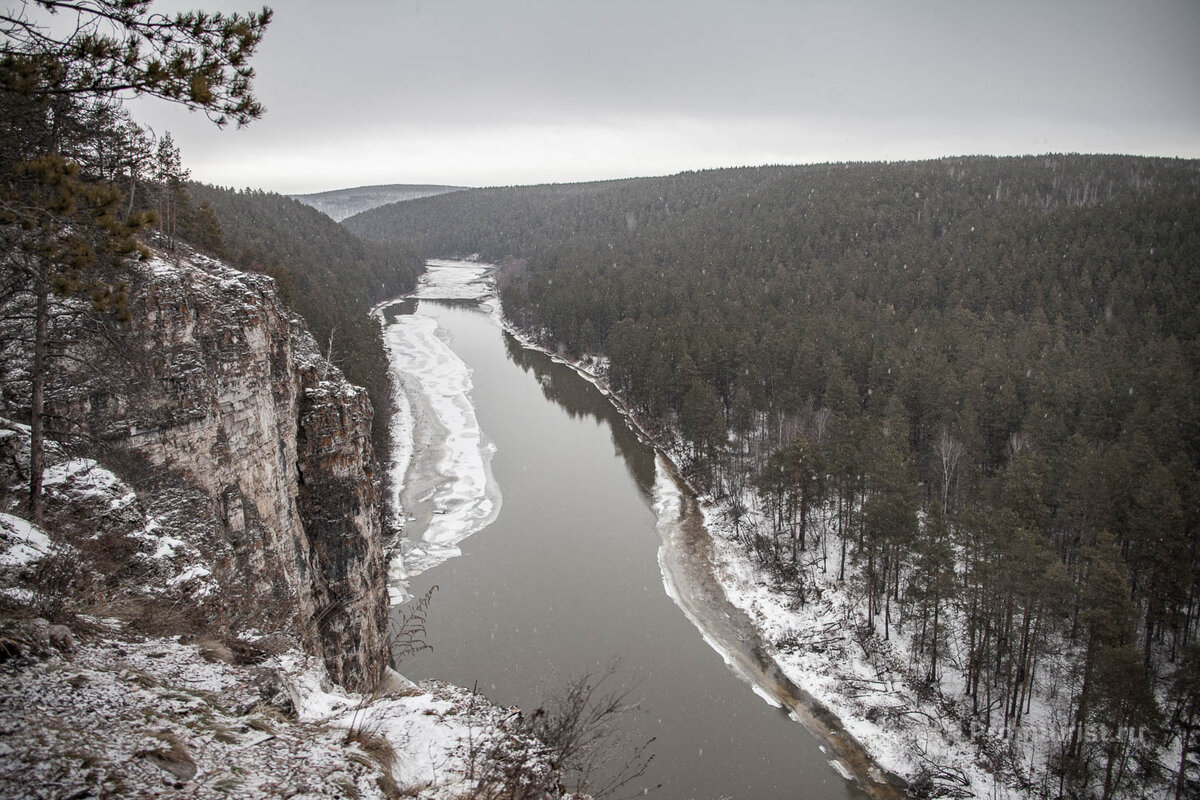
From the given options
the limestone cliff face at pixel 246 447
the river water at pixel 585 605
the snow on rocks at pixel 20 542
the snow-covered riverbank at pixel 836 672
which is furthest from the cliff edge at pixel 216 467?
the snow-covered riverbank at pixel 836 672

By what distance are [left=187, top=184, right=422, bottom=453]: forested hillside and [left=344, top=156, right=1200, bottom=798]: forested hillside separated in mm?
22009

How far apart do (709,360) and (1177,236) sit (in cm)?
6346

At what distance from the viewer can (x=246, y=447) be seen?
52.5ft

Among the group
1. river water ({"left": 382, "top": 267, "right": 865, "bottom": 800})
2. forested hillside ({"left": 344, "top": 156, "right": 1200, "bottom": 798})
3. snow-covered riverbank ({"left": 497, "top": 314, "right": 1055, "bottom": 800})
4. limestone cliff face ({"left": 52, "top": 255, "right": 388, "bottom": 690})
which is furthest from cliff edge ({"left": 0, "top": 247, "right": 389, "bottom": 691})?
forested hillside ({"left": 344, "top": 156, "right": 1200, "bottom": 798})

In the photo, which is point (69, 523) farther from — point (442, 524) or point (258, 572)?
point (442, 524)

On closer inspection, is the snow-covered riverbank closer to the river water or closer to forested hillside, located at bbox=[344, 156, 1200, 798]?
the river water

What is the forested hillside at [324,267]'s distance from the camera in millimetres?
44938

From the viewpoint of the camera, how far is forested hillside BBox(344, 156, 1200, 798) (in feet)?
73.7

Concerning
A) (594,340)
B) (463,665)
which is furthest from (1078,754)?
(594,340)

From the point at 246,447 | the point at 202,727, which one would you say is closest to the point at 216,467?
the point at 246,447

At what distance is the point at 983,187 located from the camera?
12450 centimetres

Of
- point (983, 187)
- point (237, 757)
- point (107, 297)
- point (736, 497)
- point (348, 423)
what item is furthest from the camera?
point (983, 187)

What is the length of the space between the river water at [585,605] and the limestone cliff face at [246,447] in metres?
6.46

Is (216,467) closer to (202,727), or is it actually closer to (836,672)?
(202,727)
